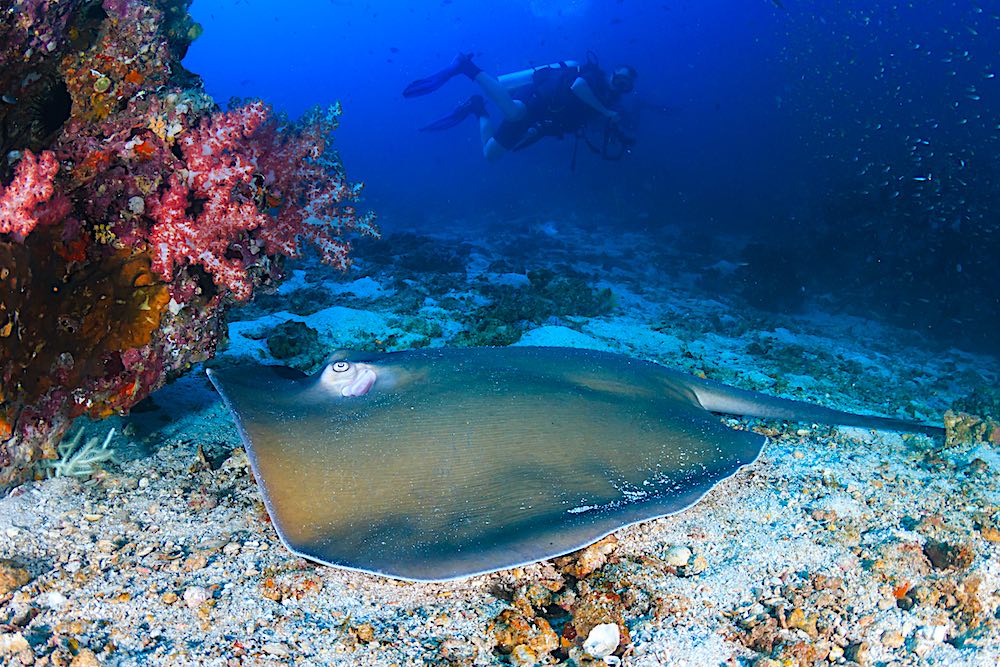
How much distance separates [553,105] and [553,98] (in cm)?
22

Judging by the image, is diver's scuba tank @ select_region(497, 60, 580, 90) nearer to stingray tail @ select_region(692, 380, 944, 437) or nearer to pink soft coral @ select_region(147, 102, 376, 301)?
pink soft coral @ select_region(147, 102, 376, 301)

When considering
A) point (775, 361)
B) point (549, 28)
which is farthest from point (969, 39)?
point (549, 28)

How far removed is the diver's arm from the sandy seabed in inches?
552

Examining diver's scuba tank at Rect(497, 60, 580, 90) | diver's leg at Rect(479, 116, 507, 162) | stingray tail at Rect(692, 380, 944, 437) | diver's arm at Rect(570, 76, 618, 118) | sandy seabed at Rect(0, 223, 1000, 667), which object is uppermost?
diver's scuba tank at Rect(497, 60, 580, 90)

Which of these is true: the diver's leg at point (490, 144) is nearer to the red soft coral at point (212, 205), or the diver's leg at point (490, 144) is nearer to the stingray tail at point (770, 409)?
the red soft coral at point (212, 205)

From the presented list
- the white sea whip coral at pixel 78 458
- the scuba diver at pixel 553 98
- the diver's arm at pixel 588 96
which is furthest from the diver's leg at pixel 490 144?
the white sea whip coral at pixel 78 458

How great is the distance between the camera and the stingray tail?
3338 millimetres

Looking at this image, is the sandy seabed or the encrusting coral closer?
the sandy seabed

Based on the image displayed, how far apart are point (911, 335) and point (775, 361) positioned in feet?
24.1

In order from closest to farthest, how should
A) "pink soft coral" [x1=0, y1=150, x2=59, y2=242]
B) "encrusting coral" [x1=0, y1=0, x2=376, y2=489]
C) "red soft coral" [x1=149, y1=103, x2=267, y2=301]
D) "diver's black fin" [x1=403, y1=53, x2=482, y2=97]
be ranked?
"pink soft coral" [x1=0, y1=150, x2=59, y2=242], "encrusting coral" [x1=0, y1=0, x2=376, y2=489], "red soft coral" [x1=149, y1=103, x2=267, y2=301], "diver's black fin" [x1=403, y1=53, x2=482, y2=97]

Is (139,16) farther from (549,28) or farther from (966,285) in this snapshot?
(549,28)

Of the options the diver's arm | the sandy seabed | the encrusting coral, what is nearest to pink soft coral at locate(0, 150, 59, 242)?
the encrusting coral

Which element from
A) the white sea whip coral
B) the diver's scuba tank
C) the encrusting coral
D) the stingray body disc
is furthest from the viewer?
the diver's scuba tank

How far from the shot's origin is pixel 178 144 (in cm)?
276
